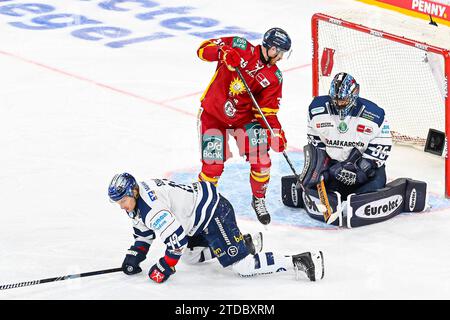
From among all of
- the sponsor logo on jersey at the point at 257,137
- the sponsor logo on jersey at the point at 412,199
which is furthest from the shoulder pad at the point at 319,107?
the sponsor logo on jersey at the point at 412,199

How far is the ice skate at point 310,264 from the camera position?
5.82 meters

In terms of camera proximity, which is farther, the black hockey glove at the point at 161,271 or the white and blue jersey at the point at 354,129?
the white and blue jersey at the point at 354,129

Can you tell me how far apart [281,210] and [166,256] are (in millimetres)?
1504

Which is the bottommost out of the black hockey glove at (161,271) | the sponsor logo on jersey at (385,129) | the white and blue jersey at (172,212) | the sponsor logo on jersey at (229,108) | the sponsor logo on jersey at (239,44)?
the black hockey glove at (161,271)

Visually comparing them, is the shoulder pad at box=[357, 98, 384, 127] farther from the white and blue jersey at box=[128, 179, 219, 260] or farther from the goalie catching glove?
the white and blue jersey at box=[128, 179, 219, 260]

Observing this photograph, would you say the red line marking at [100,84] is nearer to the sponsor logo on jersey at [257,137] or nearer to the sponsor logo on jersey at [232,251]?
the sponsor logo on jersey at [257,137]

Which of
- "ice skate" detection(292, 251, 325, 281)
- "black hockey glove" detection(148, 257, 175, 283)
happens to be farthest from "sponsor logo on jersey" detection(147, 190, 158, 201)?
"ice skate" detection(292, 251, 325, 281)

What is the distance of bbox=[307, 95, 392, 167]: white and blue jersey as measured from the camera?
6824mm

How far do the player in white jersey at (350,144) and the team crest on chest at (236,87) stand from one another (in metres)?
0.51

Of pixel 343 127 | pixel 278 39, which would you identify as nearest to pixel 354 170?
pixel 343 127

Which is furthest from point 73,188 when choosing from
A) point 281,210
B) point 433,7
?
point 433,7

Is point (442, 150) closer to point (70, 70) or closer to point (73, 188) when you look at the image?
point (73, 188)

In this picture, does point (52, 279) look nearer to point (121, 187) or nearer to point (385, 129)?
point (121, 187)

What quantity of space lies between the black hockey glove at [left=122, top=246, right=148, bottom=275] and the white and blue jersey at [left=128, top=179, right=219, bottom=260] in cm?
4
